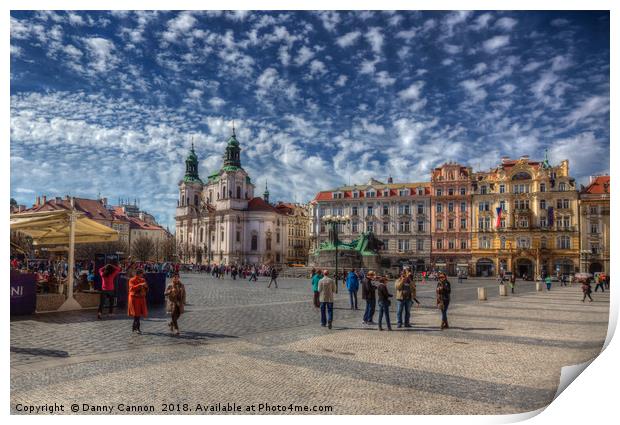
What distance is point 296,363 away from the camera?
23.0 feet

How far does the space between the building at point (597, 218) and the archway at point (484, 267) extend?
3898 cm

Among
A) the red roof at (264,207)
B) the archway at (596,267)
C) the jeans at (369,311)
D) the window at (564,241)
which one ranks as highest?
the red roof at (264,207)

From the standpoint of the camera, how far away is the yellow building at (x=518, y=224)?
2302cm

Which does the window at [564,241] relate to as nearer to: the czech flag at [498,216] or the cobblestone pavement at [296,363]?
the cobblestone pavement at [296,363]

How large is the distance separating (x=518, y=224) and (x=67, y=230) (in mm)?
33532

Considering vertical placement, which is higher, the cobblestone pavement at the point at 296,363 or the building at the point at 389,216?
the building at the point at 389,216

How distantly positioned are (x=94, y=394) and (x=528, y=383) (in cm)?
532

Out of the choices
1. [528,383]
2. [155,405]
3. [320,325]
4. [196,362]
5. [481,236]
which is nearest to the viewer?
[155,405]

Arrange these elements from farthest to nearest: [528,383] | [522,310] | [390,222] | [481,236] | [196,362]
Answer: [390,222], [481,236], [522,310], [196,362], [528,383]

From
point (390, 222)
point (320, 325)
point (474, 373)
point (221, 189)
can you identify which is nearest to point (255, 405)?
point (474, 373)

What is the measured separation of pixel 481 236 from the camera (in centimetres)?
5012

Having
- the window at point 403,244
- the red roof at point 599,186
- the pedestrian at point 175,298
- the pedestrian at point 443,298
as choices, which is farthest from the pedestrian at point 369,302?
the window at point 403,244

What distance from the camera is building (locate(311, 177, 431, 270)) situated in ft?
181

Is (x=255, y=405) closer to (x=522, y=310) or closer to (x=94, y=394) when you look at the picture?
(x=94, y=394)
